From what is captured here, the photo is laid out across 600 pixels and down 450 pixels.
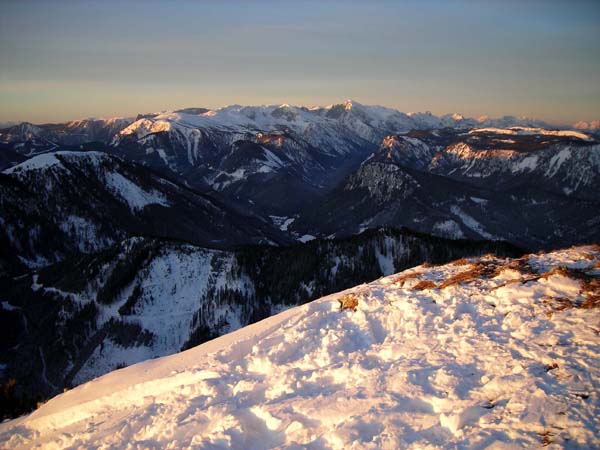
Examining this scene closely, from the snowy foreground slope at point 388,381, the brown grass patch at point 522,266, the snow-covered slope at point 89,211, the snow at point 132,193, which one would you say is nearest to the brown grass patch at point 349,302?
the snowy foreground slope at point 388,381

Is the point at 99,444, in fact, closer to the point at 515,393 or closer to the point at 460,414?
Answer: the point at 460,414

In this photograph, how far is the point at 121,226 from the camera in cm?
16062

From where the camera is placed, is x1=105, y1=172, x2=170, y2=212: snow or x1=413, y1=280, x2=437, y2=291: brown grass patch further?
x1=105, y1=172, x2=170, y2=212: snow

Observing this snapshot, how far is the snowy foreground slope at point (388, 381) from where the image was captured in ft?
37.4

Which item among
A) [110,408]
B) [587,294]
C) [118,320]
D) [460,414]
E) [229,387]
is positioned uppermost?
[587,294]

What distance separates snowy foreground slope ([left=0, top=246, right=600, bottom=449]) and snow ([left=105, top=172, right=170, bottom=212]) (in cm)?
16918

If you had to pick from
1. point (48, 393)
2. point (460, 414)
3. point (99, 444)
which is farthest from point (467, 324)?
point (48, 393)

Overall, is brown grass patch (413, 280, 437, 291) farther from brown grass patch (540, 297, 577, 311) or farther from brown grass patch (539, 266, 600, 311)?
brown grass patch (540, 297, 577, 311)

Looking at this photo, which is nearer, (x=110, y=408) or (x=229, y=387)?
(x=229, y=387)

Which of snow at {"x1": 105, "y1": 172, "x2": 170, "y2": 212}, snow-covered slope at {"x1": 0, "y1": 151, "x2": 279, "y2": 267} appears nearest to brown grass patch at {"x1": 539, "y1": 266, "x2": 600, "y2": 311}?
snow-covered slope at {"x1": 0, "y1": 151, "x2": 279, "y2": 267}

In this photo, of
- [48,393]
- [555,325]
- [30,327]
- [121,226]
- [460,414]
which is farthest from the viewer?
[121,226]

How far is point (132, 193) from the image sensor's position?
601ft

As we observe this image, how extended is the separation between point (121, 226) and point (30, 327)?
7654 cm

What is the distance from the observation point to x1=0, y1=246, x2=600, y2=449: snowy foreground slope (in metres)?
11.4
